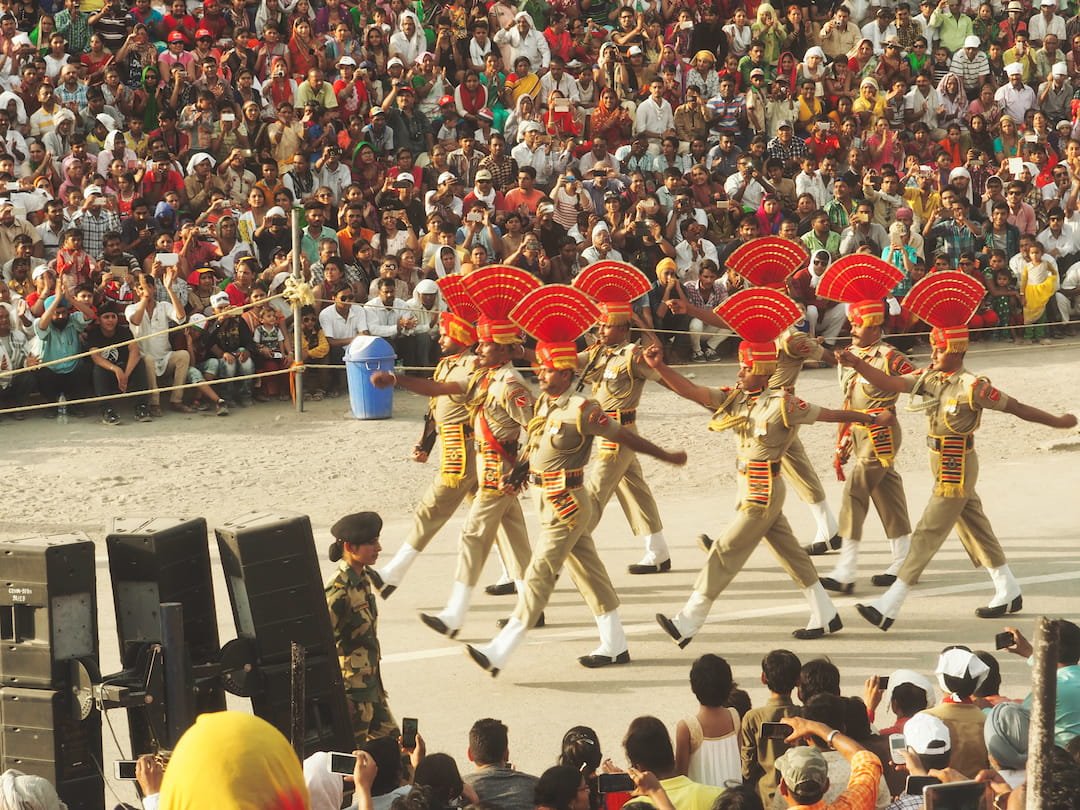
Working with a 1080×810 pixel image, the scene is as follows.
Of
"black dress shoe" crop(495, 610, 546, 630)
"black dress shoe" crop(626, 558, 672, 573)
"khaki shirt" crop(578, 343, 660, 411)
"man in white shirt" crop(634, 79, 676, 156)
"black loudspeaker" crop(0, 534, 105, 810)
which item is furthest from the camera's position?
"man in white shirt" crop(634, 79, 676, 156)

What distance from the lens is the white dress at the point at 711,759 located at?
6863mm

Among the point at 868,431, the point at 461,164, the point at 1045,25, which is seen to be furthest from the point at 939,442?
the point at 1045,25

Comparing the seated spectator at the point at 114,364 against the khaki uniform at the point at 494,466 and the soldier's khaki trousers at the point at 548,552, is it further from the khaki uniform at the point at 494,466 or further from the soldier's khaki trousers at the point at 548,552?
the soldier's khaki trousers at the point at 548,552

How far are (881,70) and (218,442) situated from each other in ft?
34.8

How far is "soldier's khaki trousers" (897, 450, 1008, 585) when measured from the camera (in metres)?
9.94

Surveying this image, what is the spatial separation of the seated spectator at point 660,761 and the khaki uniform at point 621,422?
4.07 m

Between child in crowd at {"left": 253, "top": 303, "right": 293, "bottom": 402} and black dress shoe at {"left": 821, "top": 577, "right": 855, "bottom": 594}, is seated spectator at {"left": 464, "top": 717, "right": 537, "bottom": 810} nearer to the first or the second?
black dress shoe at {"left": 821, "top": 577, "right": 855, "bottom": 594}

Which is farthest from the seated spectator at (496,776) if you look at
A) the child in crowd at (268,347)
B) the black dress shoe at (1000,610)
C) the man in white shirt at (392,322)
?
the man in white shirt at (392,322)

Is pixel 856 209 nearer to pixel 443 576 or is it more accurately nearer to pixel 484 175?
pixel 484 175

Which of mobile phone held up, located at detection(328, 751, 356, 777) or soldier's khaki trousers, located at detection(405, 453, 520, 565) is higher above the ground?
mobile phone held up, located at detection(328, 751, 356, 777)

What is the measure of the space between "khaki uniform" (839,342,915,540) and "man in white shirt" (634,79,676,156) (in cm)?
851

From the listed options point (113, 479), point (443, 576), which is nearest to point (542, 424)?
point (443, 576)

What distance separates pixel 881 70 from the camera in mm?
20875

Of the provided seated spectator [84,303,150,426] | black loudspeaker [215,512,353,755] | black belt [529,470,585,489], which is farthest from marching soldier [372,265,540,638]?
seated spectator [84,303,150,426]
